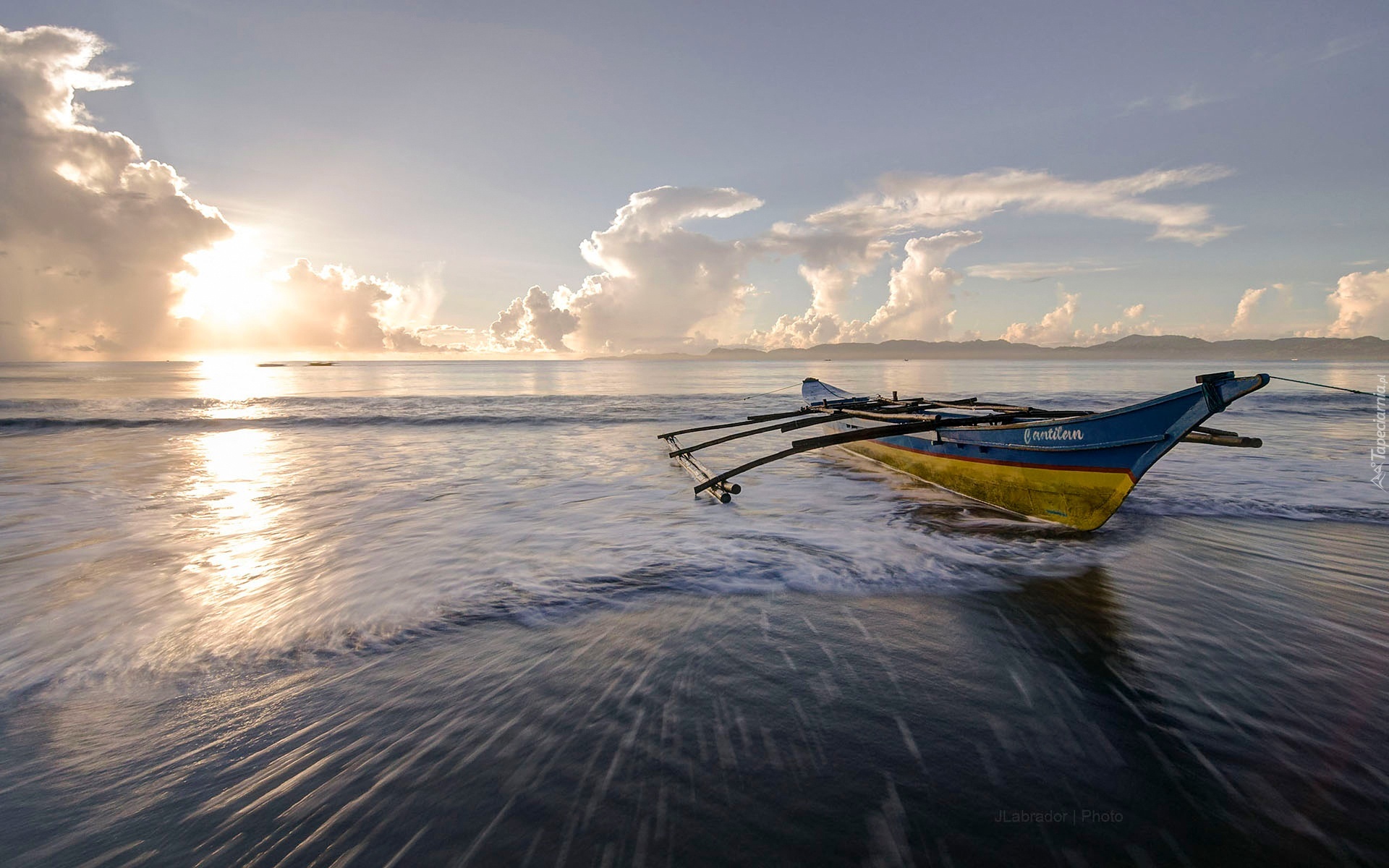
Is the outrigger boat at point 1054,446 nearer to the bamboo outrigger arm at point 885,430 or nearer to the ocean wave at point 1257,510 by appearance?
the bamboo outrigger arm at point 885,430

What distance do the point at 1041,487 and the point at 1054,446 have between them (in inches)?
35.2

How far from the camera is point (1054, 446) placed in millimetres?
8570

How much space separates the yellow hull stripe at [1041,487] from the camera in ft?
26.8

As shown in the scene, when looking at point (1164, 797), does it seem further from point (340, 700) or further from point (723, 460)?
point (723, 460)

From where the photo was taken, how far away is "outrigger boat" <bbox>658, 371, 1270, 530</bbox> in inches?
280

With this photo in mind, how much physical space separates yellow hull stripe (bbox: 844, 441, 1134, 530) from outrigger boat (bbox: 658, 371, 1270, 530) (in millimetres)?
14

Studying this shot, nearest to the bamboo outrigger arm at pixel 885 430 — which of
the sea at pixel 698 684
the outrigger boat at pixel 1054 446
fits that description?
the outrigger boat at pixel 1054 446

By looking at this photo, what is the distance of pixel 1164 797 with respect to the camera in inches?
137

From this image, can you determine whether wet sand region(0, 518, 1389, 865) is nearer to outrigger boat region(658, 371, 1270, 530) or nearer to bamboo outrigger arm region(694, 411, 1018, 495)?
outrigger boat region(658, 371, 1270, 530)

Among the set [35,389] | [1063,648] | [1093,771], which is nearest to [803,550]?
[1063,648]

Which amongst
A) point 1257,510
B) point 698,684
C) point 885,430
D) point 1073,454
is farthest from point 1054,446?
point 698,684

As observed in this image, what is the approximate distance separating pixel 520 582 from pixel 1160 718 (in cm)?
673

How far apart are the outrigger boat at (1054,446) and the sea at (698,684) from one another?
0.56 meters

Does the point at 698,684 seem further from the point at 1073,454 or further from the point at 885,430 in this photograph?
the point at 1073,454
